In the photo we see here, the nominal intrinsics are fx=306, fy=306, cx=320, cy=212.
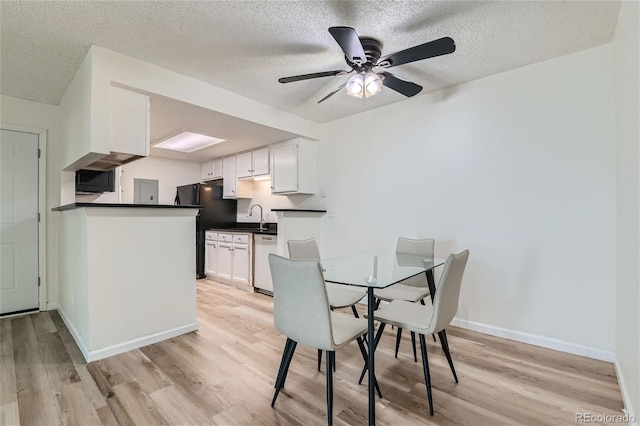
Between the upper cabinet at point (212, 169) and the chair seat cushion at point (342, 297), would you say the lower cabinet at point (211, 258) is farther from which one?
the chair seat cushion at point (342, 297)

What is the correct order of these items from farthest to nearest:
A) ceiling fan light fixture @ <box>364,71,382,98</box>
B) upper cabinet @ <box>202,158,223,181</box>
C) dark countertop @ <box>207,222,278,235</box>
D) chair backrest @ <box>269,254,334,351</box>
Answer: upper cabinet @ <box>202,158,223,181</box>
dark countertop @ <box>207,222,278,235</box>
ceiling fan light fixture @ <box>364,71,382,98</box>
chair backrest @ <box>269,254,334,351</box>

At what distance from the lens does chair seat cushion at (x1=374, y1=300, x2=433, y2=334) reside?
1765 mm

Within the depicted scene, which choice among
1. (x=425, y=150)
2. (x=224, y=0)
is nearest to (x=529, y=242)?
(x=425, y=150)

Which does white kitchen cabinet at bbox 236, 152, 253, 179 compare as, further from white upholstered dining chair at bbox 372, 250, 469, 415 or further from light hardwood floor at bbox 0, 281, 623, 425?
white upholstered dining chair at bbox 372, 250, 469, 415

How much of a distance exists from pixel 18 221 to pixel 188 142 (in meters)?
2.27

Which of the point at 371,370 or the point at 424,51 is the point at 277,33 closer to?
the point at 424,51

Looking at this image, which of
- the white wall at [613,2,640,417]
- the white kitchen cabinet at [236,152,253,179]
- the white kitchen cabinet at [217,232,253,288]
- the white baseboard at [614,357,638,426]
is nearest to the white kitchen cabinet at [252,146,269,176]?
the white kitchen cabinet at [236,152,253,179]

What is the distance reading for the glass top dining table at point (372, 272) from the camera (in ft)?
5.33

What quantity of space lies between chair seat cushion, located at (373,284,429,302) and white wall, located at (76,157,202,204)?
4.36m

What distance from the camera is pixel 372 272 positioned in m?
2.05

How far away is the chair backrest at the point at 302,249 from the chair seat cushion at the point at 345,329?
2.86 feet

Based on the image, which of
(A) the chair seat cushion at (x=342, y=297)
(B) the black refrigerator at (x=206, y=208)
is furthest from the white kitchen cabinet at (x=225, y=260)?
(A) the chair seat cushion at (x=342, y=297)

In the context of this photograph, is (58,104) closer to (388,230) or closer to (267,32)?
(267,32)

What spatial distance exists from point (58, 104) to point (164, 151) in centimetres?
162
